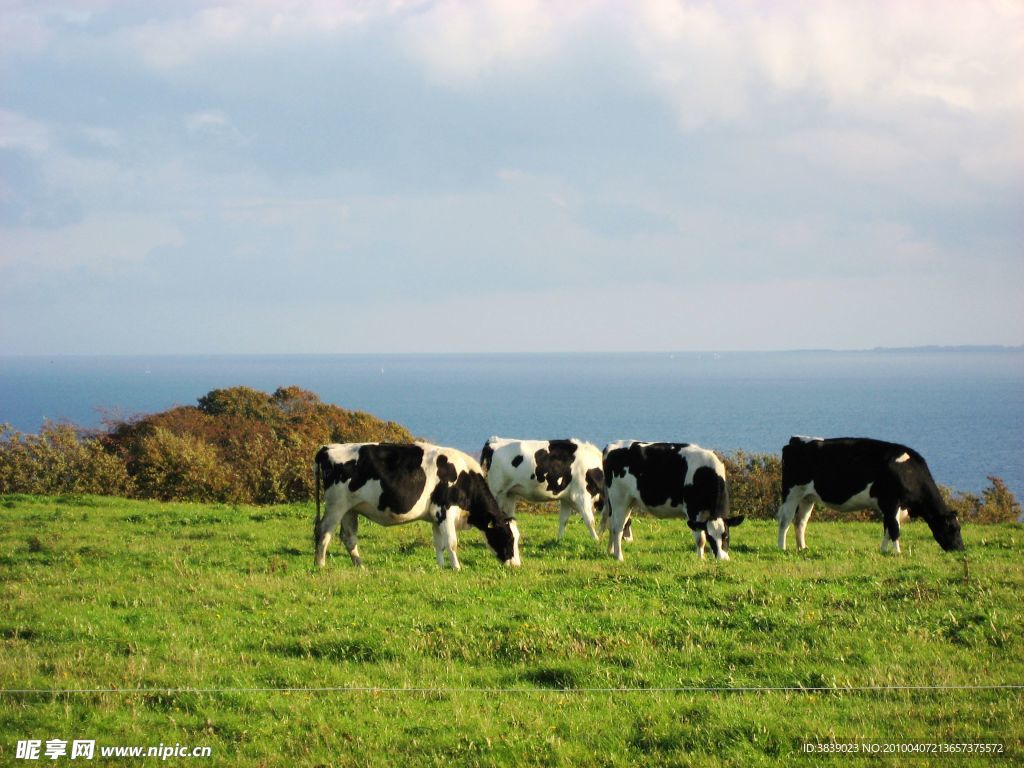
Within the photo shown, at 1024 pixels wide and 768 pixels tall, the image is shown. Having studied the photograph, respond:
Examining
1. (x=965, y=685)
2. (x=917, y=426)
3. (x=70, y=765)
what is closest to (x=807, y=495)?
(x=965, y=685)

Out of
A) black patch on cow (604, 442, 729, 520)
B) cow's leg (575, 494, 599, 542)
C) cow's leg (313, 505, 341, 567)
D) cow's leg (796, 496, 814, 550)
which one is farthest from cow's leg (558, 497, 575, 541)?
cow's leg (313, 505, 341, 567)

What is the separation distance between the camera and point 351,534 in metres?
17.4

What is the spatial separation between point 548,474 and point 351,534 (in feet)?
18.7

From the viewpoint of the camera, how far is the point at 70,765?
314 inches

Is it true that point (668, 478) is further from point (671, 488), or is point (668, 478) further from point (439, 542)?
point (439, 542)

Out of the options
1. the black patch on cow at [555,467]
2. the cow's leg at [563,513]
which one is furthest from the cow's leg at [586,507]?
the black patch on cow at [555,467]

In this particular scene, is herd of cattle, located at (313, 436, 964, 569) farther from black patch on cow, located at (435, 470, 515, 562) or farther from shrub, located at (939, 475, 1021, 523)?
shrub, located at (939, 475, 1021, 523)

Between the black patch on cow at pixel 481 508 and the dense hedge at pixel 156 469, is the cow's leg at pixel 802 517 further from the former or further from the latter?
the dense hedge at pixel 156 469

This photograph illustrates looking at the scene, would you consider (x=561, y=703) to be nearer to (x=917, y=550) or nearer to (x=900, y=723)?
(x=900, y=723)

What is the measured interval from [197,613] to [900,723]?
8893 mm

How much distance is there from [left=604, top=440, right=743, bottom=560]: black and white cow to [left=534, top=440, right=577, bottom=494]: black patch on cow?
66.8 inches

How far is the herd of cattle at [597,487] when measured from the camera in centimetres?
1741

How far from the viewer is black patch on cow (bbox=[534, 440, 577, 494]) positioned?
851 inches

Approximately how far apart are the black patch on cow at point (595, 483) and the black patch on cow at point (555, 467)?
0.50 metres
